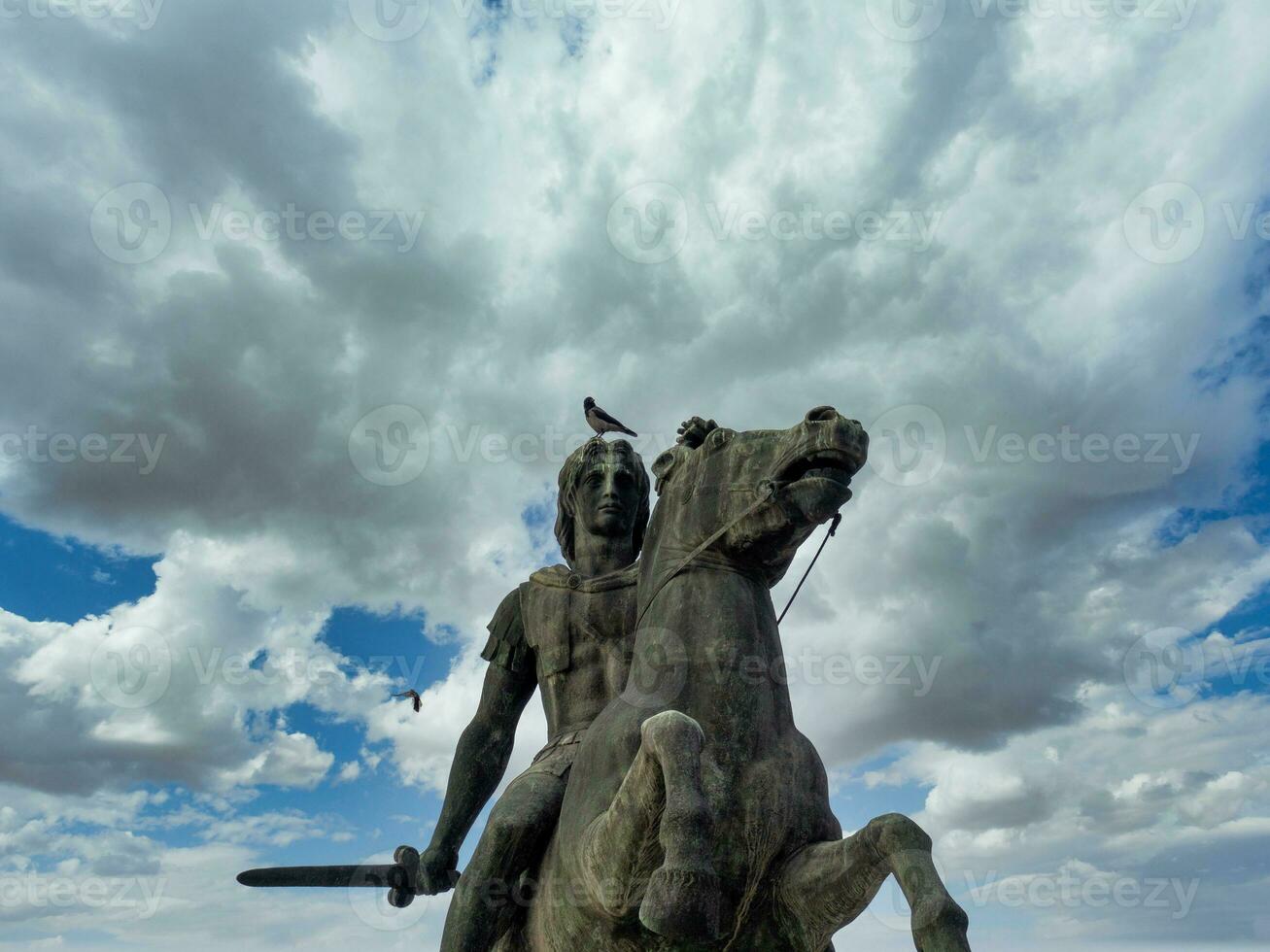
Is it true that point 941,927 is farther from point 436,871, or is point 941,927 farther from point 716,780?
point 436,871

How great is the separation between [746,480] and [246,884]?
16.3 feet

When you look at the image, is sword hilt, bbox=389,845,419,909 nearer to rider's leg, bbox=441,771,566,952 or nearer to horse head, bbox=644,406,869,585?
rider's leg, bbox=441,771,566,952

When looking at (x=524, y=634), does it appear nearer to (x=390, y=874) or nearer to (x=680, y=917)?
(x=390, y=874)

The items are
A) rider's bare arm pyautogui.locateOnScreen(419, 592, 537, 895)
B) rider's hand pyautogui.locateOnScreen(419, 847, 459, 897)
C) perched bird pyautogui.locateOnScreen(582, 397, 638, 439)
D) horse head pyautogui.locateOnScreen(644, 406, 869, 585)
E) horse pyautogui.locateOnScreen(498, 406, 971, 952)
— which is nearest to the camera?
horse pyautogui.locateOnScreen(498, 406, 971, 952)

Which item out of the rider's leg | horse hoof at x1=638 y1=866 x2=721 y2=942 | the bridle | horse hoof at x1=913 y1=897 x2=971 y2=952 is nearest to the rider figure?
the rider's leg

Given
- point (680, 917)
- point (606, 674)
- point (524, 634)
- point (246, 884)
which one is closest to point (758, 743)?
point (680, 917)

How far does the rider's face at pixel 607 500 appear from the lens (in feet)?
25.2

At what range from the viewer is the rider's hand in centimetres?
730

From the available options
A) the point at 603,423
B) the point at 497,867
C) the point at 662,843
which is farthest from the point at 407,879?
the point at 603,423

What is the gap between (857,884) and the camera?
4965 millimetres

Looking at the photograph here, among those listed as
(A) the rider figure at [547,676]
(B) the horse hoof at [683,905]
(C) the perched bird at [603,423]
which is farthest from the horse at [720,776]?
(C) the perched bird at [603,423]

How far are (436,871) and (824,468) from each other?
159 inches

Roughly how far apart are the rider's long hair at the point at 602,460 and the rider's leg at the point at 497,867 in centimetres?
229

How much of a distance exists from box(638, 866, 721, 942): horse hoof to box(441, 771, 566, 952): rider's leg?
1.88 metres
